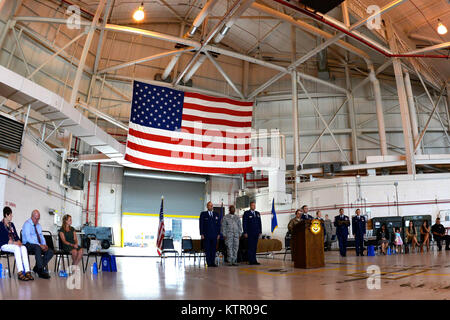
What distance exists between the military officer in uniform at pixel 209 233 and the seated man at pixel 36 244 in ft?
12.1

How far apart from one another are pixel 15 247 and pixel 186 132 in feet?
29.6

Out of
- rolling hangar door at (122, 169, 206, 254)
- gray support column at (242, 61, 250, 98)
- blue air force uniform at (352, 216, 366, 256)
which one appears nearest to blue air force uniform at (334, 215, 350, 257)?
blue air force uniform at (352, 216, 366, 256)

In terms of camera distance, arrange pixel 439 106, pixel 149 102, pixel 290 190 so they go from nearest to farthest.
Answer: pixel 149 102, pixel 290 190, pixel 439 106

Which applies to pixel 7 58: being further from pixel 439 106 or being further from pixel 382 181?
pixel 439 106

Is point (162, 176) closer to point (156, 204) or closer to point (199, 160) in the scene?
point (156, 204)

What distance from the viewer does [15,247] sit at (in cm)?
584

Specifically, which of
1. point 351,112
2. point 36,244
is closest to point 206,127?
point 36,244

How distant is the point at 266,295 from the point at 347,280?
71.2 inches

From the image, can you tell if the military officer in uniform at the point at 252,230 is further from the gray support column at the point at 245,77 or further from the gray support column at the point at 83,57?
the gray support column at the point at 245,77

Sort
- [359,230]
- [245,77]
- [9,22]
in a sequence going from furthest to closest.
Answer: [245,77] → [9,22] → [359,230]

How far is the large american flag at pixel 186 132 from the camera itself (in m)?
13.5

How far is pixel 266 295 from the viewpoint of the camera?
3.92 meters
